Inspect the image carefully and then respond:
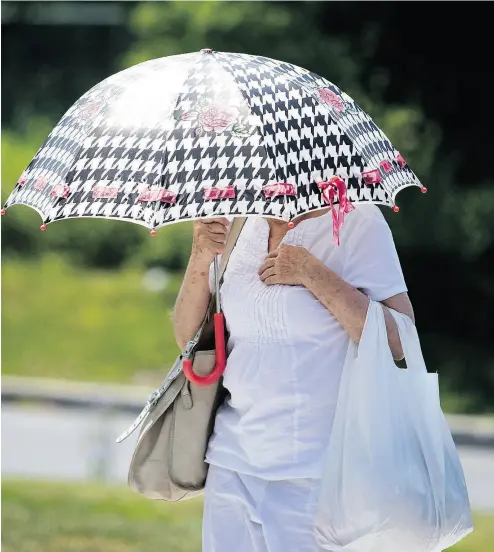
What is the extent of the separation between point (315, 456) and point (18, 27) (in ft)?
34.1

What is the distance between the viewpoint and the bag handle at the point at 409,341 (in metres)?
2.67

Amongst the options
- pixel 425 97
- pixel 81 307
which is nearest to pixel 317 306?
pixel 425 97

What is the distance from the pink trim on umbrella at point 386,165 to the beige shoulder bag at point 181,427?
395mm

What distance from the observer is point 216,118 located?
8.08 feet

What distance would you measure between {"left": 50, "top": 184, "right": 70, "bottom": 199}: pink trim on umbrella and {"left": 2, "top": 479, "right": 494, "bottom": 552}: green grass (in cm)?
297

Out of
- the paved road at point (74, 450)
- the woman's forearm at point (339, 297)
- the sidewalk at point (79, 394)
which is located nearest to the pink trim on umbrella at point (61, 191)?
the woman's forearm at point (339, 297)

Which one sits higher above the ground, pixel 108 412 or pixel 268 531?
pixel 268 531

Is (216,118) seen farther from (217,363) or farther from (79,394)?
(79,394)

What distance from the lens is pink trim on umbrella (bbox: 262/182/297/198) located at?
7.67ft

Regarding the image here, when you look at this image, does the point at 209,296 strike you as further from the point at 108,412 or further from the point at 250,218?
the point at 108,412

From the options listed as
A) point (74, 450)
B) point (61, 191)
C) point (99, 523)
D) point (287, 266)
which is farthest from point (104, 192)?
point (74, 450)

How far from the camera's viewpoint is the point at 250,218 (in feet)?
9.38

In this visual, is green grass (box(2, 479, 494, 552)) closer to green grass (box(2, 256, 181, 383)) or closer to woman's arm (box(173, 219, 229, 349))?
woman's arm (box(173, 219, 229, 349))

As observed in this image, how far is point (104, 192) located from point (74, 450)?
5584 mm
